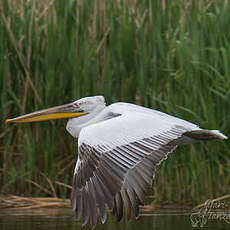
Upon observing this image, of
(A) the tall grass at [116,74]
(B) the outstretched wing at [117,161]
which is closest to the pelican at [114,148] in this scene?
(B) the outstretched wing at [117,161]

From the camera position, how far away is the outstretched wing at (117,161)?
388 centimetres

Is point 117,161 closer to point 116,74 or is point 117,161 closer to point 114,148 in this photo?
point 114,148

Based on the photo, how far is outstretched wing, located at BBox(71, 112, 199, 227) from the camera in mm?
3879

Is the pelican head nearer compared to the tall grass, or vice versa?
the pelican head

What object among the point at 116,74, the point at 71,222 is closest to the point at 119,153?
the point at 71,222

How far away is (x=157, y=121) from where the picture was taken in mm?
4543

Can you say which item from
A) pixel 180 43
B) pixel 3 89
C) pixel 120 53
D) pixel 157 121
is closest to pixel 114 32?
pixel 120 53

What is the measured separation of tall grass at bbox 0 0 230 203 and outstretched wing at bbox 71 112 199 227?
0.82 m

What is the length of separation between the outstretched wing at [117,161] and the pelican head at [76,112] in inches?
21.3

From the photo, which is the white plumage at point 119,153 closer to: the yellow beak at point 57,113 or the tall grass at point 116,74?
the yellow beak at point 57,113

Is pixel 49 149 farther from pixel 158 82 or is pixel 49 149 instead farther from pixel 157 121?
pixel 157 121

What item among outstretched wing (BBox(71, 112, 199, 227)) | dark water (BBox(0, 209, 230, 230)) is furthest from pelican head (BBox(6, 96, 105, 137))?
dark water (BBox(0, 209, 230, 230))

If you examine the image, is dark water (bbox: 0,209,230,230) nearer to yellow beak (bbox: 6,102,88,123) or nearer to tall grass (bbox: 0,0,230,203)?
tall grass (bbox: 0,0,230,203)

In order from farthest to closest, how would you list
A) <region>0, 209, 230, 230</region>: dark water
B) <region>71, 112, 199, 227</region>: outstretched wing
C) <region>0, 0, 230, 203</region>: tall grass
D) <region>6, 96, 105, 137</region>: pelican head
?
<region>0, 0, 230, 203</region>: tall grass → <region>6, 96, 105, 137</region>: pelican head → <region>0, 209, 230, 230</region>: dark water → <region>71, 112, 199, 227</region>: outstretched wing
